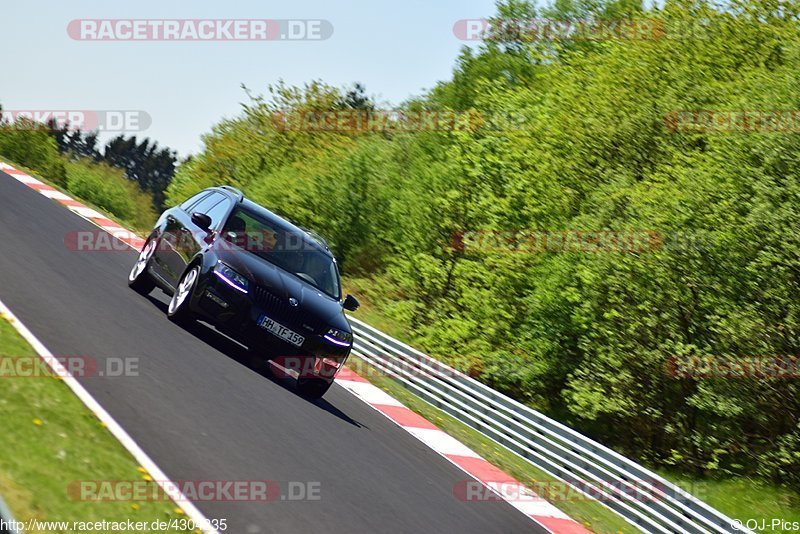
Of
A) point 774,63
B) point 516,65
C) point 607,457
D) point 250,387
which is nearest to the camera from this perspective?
point 250,387

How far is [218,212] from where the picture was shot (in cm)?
1270

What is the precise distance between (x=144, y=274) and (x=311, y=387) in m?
3.25

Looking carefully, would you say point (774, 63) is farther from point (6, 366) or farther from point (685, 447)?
point (6, 366)

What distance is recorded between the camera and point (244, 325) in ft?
36.9

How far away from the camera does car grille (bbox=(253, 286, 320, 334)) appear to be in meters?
11.3

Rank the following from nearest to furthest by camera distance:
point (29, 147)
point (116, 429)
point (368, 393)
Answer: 1. point (116, 429)
2. point (368, 393)
3. point (29, 147)

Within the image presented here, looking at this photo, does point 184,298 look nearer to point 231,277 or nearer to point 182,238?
point 231,277

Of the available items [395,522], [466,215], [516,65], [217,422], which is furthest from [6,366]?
[516,65]

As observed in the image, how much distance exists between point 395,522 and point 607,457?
6.88 meters

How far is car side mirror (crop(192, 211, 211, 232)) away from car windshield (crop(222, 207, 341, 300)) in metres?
0.23
